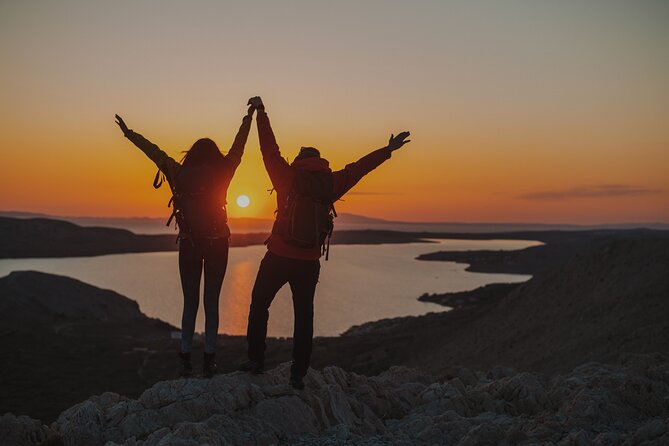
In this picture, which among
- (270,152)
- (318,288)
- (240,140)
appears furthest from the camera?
(318,288)

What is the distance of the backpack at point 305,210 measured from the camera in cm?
688

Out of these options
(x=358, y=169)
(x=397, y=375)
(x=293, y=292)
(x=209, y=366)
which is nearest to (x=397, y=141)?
(x=358, y=169)

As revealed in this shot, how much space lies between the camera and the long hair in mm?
7059

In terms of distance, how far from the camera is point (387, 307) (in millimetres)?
62969

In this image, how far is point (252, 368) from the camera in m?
7.77

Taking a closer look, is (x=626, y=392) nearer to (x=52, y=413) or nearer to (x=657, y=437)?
(x=657, y=437)

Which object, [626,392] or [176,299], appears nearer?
[626,392]

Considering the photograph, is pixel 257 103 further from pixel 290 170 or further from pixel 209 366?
pixel 209 366

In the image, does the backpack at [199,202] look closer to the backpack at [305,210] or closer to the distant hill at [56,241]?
the backpack at [305,210]

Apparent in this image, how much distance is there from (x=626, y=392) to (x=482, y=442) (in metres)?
2.95

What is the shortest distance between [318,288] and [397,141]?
237 ft

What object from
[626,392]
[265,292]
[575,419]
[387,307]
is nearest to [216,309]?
[265,292]

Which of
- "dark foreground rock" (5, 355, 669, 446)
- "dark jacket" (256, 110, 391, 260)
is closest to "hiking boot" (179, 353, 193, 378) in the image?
"dark foreground rock" (5, 355, 669, 446)

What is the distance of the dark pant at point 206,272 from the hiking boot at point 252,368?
65 centimetres
